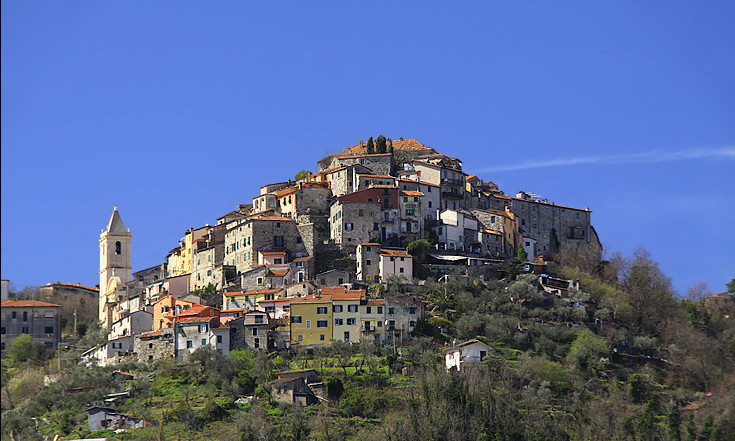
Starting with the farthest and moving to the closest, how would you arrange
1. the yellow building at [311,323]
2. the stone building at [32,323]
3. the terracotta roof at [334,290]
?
the terracotta roof at [334,290]
the yellow building at [311,323]
the stone building at [32,323]

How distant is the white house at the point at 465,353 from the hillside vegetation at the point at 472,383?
1.41ft

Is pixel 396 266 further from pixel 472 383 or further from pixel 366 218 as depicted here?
pixel 472 383

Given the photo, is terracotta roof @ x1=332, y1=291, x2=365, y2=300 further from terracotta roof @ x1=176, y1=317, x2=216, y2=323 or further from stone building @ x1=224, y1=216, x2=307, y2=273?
stone building @ x1=224, y1=216, x2=307, y2=273

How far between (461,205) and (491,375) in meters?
22.9

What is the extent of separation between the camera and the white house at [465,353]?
6569 cm

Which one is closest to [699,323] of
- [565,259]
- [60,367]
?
[565,259]

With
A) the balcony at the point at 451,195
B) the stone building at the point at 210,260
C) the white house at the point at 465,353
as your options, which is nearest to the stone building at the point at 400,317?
the white house at the point at 465,353

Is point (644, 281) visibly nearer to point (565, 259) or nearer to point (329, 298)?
point (565, 259)

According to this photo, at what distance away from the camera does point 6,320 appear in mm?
54625

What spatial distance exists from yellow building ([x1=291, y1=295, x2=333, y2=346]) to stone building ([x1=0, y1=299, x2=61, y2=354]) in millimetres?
12961

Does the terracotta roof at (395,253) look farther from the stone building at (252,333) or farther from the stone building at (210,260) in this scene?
the stone building at (210,260)

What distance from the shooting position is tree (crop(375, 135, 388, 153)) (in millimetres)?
89312

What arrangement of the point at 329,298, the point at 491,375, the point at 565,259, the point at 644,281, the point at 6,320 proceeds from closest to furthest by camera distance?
the point at 6,320
the point at 491,375
the point at 329,298
the point at 644,281
the point at 565,259

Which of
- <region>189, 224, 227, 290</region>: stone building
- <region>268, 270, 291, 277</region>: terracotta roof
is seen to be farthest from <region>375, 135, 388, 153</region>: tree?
<region>268, 270, 291, 277</region>: terracotta roof
